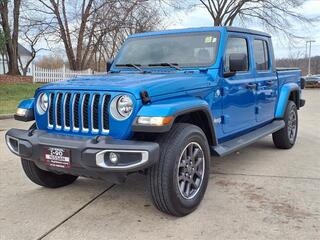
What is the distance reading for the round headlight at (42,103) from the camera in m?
4.05

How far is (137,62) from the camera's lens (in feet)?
17.0

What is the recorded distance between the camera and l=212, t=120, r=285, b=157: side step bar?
452 cm

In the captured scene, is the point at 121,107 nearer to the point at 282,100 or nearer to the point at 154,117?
the point at 154,117

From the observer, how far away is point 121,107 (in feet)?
11.7

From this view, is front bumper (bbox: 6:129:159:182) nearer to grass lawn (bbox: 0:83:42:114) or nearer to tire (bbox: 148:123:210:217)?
tire (bbox: 148:123:210:217)

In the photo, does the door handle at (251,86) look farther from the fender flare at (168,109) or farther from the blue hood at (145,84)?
the fender flare at (168,109)

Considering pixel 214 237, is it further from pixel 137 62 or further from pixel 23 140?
pixel 137 62

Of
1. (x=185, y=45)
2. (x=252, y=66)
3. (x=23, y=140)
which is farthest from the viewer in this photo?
(x=252, y=66)

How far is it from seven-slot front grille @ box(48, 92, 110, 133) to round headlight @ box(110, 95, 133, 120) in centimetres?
7

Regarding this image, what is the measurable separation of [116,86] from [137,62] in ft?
5.29

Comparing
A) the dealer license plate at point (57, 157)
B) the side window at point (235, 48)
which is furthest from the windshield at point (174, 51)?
the dealer license plate at point (57, 157)

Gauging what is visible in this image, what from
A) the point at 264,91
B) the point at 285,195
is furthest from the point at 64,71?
the point at 285,195

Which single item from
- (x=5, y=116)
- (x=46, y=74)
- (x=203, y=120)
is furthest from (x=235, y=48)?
(x=46, y=74)

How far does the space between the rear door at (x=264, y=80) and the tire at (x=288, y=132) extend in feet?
1.51
